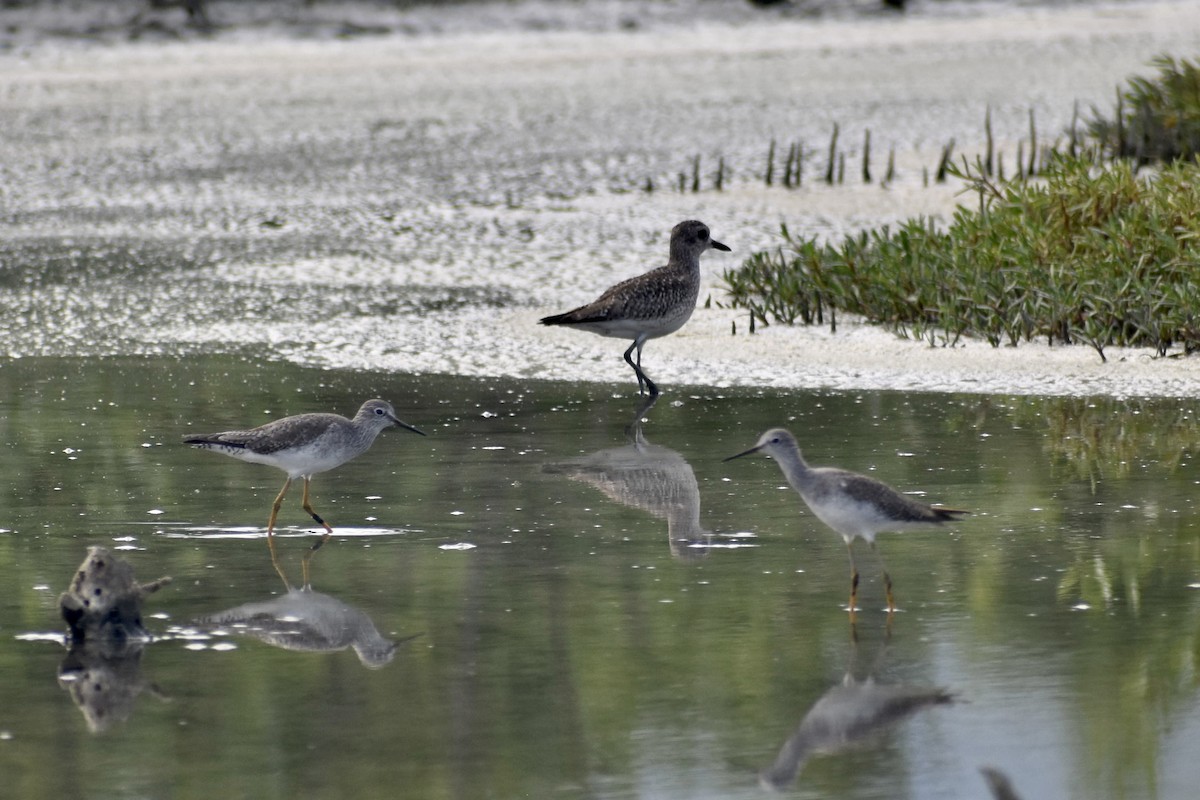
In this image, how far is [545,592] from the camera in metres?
7.72

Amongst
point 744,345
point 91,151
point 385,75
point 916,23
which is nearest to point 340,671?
point 744,345

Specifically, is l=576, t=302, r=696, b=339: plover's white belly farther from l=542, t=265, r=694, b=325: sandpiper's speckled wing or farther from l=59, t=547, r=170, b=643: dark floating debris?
l=59, t=547, r=170, b=643: dark floating debris

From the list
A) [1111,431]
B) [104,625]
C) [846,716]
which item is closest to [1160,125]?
[1111,431]

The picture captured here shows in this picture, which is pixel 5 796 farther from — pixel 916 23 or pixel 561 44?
pixel 916 23

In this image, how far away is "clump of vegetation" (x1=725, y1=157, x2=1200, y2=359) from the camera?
13336mm

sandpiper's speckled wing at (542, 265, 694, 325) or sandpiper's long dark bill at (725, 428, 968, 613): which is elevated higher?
sandpiper's long dark bill at (725, 428, 968, 613)

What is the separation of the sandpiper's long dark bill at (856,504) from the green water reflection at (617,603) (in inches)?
13.2

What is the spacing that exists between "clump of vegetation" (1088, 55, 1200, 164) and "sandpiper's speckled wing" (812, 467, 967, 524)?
13600 mm

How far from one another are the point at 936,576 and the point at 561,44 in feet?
103

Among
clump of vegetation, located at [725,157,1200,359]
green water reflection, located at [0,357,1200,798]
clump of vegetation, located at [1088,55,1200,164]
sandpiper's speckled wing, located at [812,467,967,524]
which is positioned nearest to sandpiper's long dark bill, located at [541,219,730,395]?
green water reflection, located at [0,357,1200,798]

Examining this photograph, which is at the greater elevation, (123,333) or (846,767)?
(846,767)

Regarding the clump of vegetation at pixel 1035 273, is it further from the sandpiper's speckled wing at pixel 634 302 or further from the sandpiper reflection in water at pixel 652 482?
the sandpiper reflection in water at pixel 652 482

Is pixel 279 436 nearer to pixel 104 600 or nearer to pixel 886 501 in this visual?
pixel 104 600

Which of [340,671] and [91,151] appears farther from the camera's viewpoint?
[91,151]
